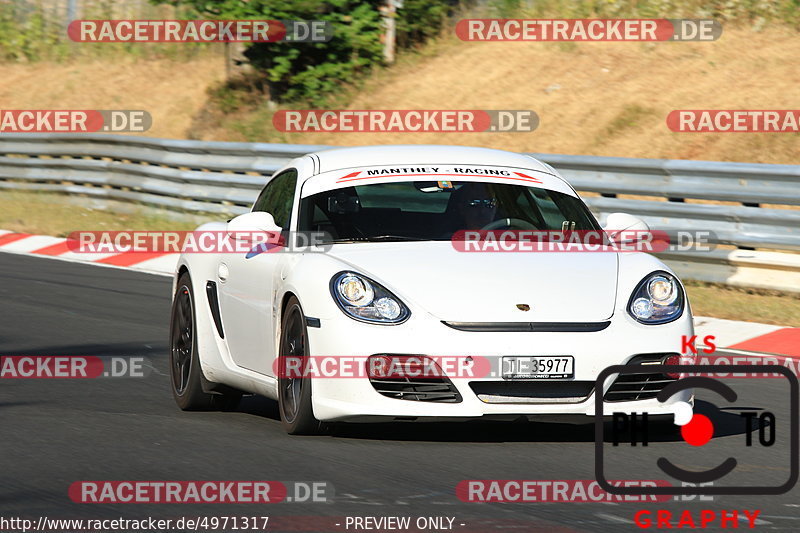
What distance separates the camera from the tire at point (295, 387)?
287 inches

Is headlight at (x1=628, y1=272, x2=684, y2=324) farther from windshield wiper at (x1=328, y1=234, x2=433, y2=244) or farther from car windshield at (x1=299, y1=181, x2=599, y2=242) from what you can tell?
windshield wiper at (x1=328, y1=234, x2=433, y2=244)

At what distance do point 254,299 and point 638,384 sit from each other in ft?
6.78

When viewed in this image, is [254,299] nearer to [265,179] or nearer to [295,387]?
[295,387]

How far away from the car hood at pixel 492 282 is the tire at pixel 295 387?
350 millimetres

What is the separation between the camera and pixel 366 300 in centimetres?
720

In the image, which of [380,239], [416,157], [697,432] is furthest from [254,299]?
[697,432]

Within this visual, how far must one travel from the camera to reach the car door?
25.9 feet

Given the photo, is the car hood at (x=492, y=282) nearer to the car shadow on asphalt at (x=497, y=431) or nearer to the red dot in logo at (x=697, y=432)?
the car shadow on asphalt at (x=497, y=431)

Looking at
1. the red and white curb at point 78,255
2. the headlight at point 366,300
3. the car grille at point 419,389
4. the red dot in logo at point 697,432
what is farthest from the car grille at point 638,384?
the red and white curb at point 78,255

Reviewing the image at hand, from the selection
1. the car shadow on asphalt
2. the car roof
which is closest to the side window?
the car roof

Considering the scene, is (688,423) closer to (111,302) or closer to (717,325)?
(717,325)

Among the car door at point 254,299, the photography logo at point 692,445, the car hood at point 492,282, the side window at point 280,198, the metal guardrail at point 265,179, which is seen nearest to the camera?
the photography logo at point 692,445

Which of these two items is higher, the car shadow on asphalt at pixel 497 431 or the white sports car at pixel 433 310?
the white sports car at pixel 433 310

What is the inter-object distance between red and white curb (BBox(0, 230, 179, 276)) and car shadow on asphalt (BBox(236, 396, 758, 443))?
8606mm
